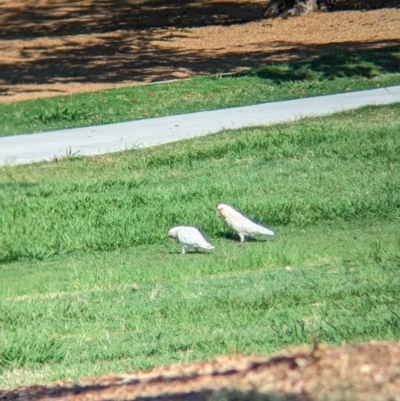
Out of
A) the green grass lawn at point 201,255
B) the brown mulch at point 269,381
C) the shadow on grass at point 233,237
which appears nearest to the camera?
the brown mulch at point 269,381

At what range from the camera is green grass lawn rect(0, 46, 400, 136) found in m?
14.3

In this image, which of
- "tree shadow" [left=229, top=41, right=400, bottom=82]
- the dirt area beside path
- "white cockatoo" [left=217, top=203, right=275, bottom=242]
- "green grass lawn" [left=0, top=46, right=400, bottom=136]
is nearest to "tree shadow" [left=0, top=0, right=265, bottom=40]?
the dirt area beside path

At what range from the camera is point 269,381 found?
3773mm

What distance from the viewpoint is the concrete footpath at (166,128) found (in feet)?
39.5

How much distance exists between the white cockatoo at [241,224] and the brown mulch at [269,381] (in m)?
3.31

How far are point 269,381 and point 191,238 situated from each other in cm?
375

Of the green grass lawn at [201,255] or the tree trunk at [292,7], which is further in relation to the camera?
the tree trunk at [292,7]

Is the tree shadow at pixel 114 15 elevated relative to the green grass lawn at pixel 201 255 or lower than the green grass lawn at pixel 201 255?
lower

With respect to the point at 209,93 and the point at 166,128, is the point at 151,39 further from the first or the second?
the point at 166,128

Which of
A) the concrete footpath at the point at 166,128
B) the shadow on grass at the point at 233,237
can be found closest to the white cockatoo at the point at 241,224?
the shadow on grass at the point at 233,237

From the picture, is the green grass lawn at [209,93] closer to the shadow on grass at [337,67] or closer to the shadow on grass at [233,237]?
the shadow on grass at [337,67]

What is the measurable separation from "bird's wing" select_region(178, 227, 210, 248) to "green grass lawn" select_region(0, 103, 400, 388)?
158 mm

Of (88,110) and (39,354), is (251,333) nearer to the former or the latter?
(39,354)

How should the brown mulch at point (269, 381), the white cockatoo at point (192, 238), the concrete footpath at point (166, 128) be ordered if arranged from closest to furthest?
1. the brown mulch at point (269, 381)
2. the white cockatoo at point (192, 238)
3. the concrete footpath at point (166, 128)
